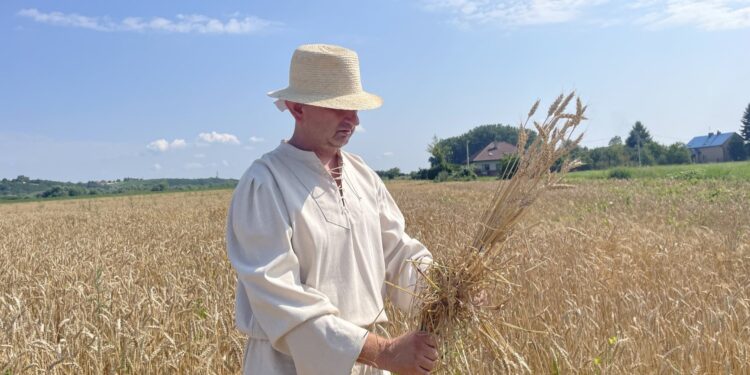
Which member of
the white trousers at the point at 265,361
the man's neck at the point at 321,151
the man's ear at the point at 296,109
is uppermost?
the man's ear at the point at 296,109

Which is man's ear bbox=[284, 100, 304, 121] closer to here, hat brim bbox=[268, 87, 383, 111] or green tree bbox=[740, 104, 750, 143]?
hat brim bbox=[268, 87, 383, 111]

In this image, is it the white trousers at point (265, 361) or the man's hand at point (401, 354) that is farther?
the white trousers at point (265, 361)

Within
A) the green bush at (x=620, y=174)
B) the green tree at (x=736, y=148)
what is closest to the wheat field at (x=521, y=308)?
the green bush at (x=620, y=174)

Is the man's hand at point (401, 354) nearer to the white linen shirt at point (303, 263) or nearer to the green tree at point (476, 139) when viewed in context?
the white linen shirt at point (303, 263)

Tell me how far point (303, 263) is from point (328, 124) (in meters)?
0.47

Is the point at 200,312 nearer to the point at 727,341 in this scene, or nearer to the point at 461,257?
the point at 461,257

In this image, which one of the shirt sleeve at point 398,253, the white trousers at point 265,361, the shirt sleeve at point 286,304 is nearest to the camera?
the shirt sleeve at point 286,304

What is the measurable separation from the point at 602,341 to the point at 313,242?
87.3 inches

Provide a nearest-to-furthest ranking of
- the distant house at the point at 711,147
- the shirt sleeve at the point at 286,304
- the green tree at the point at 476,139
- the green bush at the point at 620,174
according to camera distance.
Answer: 1. the shirt sleeve at the point at 286,304
2. the green bush at the point at 620,174
3. the distant house at the point at 711,147
4. the green tree at the point at 476,139

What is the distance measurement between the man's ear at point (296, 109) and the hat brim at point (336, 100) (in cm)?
4

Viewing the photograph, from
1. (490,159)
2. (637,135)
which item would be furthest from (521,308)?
(637,135)

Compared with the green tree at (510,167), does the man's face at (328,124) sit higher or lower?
higher

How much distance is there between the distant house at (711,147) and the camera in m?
92.3

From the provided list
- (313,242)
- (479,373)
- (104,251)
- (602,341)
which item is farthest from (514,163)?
(104,251)
